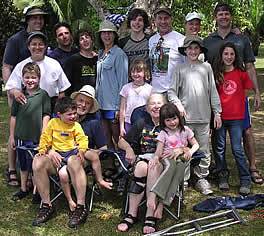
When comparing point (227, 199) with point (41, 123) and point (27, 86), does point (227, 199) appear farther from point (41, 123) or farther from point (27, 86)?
point (27, 86)

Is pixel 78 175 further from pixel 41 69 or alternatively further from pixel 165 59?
pixel 165 59

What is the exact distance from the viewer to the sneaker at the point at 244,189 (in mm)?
4617

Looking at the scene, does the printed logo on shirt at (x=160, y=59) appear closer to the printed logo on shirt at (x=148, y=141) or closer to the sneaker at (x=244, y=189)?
the printed logo on shirt at (x=148, y=141)

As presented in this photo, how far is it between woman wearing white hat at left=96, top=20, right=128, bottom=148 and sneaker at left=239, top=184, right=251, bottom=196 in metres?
1.68

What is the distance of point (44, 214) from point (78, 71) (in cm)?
179

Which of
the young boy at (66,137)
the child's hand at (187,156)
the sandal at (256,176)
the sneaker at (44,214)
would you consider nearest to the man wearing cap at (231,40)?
the sandal at (256,176)

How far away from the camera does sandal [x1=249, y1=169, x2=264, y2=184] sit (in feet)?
16.4

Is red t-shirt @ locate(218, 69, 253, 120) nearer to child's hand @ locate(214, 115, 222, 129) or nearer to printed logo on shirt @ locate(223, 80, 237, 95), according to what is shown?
printed logo on shirt @ locate(223, 80, 237, 95)

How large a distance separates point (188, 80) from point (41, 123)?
1692 mm

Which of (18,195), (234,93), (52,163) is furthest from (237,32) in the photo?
(18,195)

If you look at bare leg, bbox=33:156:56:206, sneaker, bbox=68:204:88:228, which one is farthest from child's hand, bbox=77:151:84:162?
sneaker, bbox=68:204:88:228

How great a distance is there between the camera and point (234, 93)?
472 centimetres

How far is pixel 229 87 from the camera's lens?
473 centimetres

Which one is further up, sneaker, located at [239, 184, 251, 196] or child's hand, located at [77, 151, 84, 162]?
child's hand, located at [77, 151, 84, 162]
